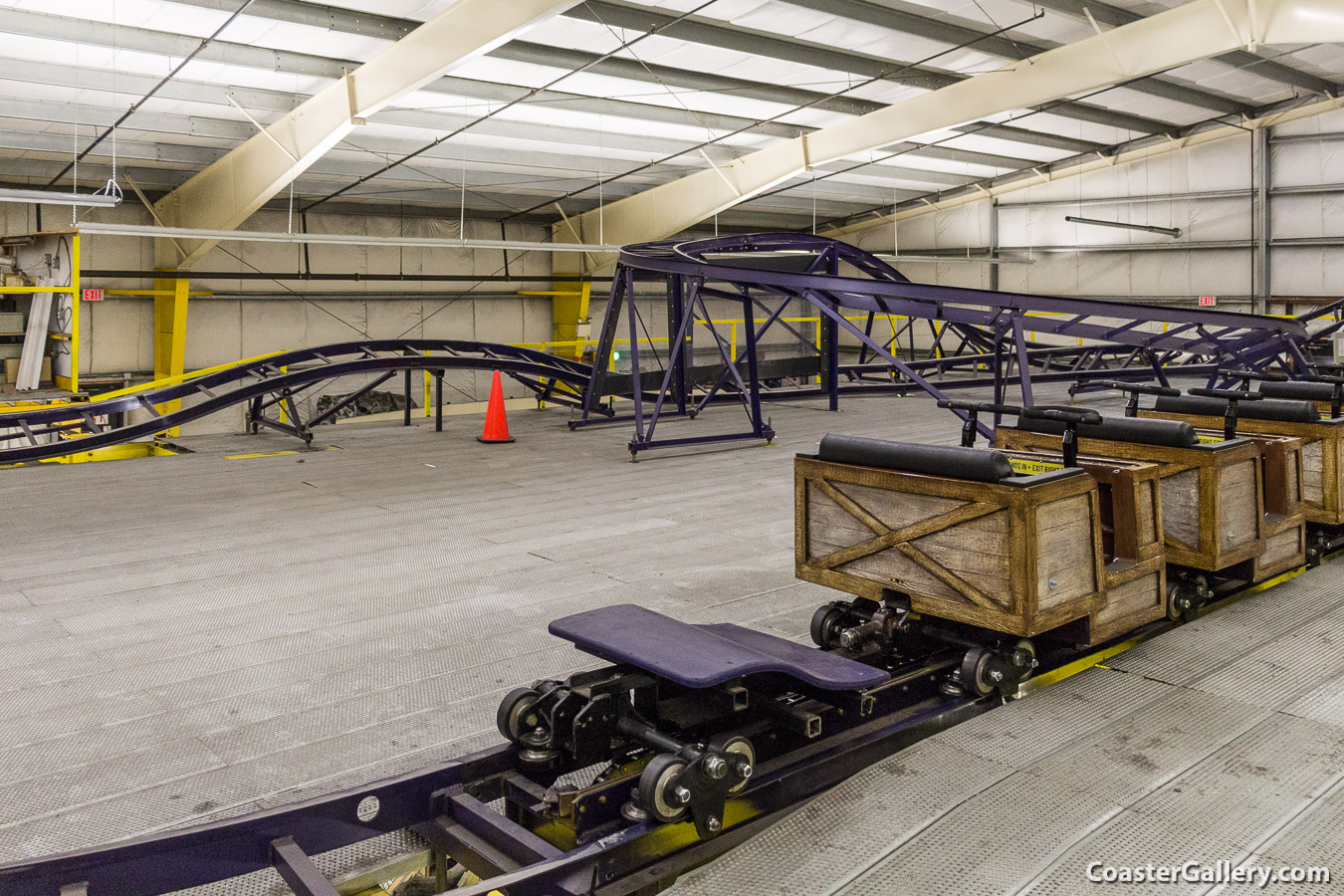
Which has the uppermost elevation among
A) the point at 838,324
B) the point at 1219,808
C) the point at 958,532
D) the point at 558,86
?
Result: the point at 558,86

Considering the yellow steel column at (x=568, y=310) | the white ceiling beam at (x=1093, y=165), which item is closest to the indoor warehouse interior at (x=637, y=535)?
the white ceiling beam at (x=1093, y=165)

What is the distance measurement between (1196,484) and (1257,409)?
1.49m

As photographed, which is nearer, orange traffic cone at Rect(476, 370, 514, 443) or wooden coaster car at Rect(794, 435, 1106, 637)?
wooden coaster car at Rect(794, 435, 1106, 637)

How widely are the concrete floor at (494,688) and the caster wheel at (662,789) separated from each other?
27cm

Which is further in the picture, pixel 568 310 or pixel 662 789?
pixel 568 310

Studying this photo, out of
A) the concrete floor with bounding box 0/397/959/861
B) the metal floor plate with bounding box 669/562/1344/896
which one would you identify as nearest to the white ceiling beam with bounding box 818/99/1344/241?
the concrete floor with bounding box 0/397/959/861

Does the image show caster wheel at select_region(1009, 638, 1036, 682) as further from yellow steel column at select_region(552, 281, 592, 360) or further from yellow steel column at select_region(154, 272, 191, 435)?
yellow steel column at select_region(552, 281, 592, 360)

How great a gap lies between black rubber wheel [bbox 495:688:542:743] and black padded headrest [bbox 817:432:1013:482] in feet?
5.74

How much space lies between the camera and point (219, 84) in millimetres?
13117

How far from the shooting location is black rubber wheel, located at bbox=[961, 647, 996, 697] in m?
3.58

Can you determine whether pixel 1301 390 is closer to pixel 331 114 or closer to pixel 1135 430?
pixel 1135 430

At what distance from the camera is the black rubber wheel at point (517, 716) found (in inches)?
113

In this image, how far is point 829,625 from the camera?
162 inches

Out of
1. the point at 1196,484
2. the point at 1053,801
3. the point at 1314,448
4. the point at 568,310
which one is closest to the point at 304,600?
the point at 1053,801
